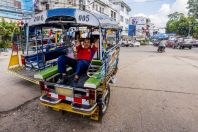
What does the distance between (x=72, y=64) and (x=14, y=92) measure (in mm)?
2555

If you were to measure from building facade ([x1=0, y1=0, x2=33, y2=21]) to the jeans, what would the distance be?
16.7m

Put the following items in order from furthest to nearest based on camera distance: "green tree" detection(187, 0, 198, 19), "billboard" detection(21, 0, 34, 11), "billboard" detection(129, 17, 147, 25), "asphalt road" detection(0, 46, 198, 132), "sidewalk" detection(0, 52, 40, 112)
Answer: "billboard" detection(129, 17, 147, 25), "green tree" detection(187, 0, 198, 19), "billboard" detection(21, 0, 34, 11), "sidewalk" detection(0, 52, 40, 112), "asphalt road" detection(0, 46, 198, 132)


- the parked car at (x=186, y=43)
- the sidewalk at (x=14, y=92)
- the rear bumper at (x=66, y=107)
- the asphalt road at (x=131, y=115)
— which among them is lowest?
the asphalt road at (x=131, y=115)

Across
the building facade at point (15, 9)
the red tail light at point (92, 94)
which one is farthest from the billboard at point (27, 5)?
the red tail light at point (92, 94)

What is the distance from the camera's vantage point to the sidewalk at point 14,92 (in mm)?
5309

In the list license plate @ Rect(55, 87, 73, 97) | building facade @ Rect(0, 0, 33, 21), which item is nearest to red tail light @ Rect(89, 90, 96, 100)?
license plate @ Rect(55, 87, 73, 97)

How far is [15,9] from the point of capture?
2009 centimetres

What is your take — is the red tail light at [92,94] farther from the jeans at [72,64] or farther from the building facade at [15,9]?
the building facade at [15,9]

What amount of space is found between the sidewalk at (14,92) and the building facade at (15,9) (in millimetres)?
13301

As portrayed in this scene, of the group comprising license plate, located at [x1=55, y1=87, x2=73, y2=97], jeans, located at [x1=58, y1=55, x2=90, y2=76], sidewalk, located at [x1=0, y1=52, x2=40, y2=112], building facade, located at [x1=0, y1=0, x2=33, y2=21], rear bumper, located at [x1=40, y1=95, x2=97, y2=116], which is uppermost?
building facade, located at [x1=0, y1=0, x2=33, y2=21]

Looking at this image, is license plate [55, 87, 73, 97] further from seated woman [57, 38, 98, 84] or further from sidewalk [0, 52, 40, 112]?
sidewalk [0, 52, 40, 112]

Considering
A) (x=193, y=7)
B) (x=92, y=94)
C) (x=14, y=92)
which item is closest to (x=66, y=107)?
(x=92, y=94)

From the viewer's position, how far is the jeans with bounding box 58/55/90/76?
4.71 meters

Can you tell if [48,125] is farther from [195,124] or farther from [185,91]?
[185,91]
